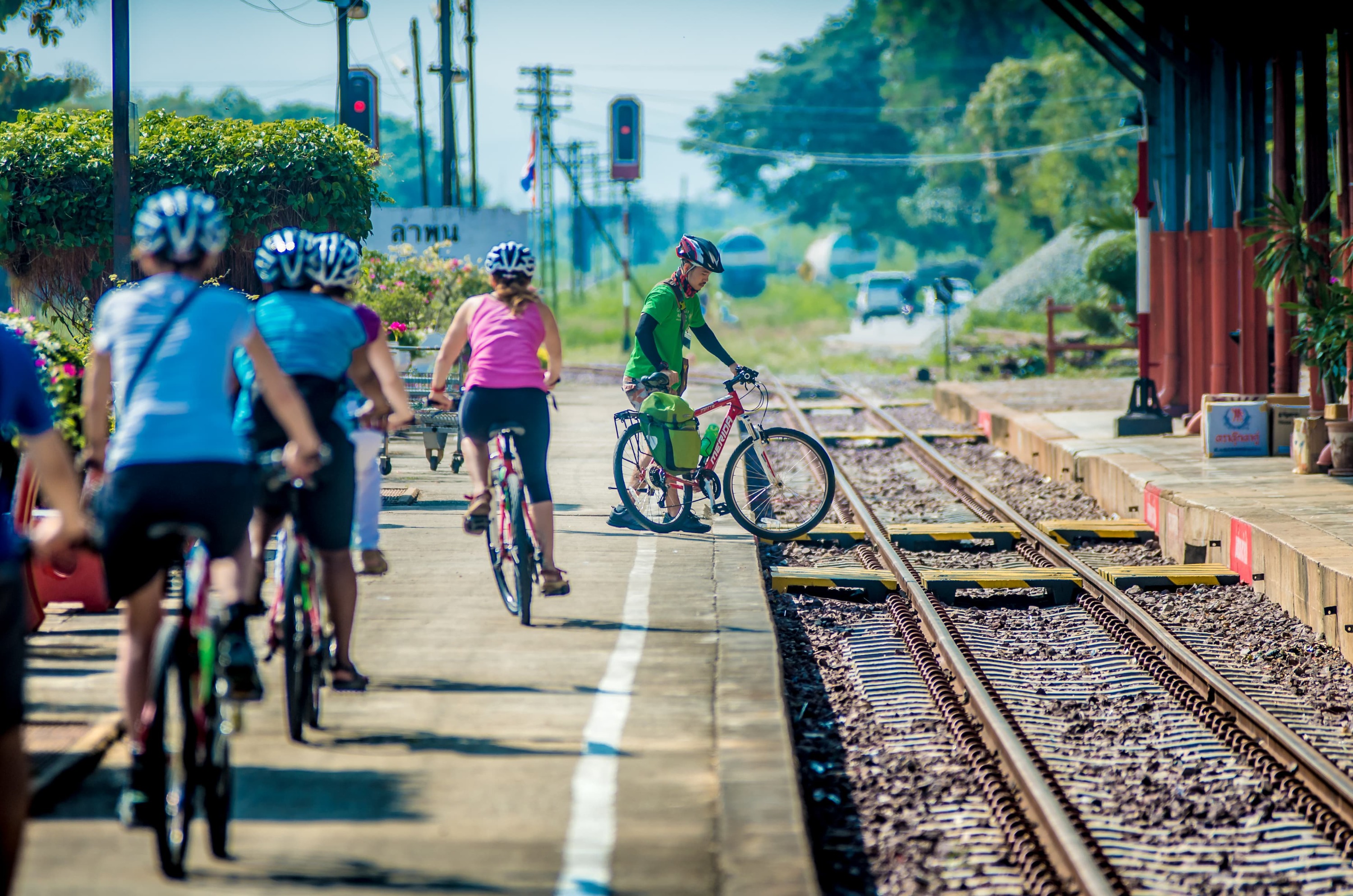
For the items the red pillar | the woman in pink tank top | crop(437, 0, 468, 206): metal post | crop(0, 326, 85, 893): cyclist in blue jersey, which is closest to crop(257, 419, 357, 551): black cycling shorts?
crop(0, 326, 85, 893): cyclist in blue jersey

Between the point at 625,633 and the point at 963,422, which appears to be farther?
the point at 963,422

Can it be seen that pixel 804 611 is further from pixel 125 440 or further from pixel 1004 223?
pixel 1004 223

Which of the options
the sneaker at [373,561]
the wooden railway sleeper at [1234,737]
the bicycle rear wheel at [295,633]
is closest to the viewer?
the bicycle rear wheel at [295,633]

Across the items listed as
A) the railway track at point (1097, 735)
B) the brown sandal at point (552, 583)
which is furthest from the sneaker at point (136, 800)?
the brown sandal at point (552, 583)

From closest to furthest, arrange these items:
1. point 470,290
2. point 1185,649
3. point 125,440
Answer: point 125,440, point 1185,649, point 470,290

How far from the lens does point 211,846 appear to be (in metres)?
4.23

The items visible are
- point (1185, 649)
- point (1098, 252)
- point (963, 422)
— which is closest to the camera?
point (1185, 649)

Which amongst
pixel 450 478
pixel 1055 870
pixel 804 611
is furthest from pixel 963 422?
pixel 1055 870

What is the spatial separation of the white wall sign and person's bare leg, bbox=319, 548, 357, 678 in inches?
672

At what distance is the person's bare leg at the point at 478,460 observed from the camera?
7.23 m

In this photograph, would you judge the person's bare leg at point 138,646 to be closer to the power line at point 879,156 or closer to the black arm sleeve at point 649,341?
the black arm sleeve at point 649,341

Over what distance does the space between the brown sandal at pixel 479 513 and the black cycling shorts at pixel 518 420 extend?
0.65 feet

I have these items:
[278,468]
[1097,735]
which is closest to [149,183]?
[278,468]

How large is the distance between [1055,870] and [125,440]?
10.5 feet
